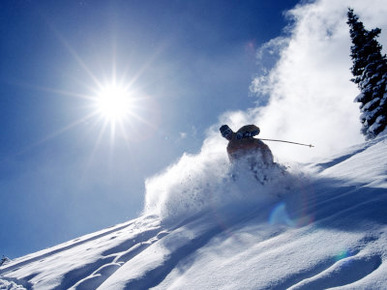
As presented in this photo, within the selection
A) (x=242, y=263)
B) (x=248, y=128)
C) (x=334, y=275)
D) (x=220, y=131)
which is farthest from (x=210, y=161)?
(x=334, y=275)

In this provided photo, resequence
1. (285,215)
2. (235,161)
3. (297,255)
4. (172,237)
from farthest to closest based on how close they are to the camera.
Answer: (235,161)
(172,237)
(285,215)
(297,255)

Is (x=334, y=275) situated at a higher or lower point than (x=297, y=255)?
lower

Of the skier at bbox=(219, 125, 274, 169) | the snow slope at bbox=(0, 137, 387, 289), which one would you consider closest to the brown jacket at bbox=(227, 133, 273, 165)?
the skier at bbox=(219, 125, 274, 169)

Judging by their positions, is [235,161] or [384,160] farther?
[235,161]

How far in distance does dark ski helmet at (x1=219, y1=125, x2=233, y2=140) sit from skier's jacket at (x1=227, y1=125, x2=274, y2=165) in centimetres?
22

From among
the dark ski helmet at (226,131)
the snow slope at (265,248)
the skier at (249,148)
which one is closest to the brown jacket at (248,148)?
the skier at (249,148)

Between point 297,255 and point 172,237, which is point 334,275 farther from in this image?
point 172,237

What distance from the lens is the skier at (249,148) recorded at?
25.7 ft

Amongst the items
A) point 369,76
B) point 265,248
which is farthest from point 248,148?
point 369,76

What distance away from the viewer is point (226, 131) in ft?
29.3

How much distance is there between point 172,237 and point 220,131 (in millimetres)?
4807

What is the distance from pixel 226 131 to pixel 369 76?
14009mm

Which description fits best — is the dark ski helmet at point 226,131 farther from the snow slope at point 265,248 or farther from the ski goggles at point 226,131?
the snow slope at point 265,248

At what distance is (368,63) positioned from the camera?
55.7ft
